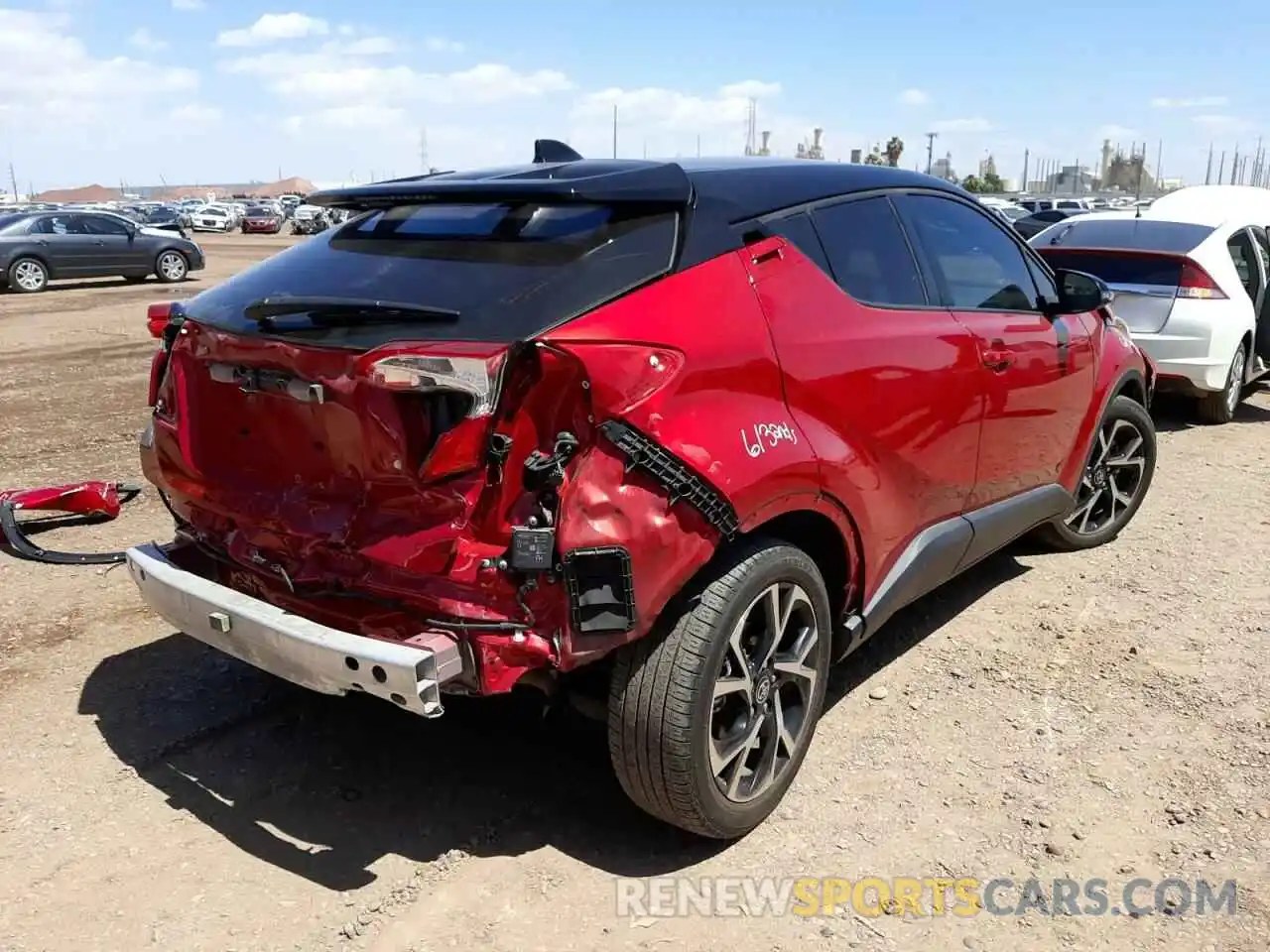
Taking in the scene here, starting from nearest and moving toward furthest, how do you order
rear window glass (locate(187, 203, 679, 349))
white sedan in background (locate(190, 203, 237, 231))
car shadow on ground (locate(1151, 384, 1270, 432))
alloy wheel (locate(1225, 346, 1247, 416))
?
rear window glass (locate(187, 203, 679, 349)), alloy wheel (locate(1225, 346, 1247, 416)), car shadow on ground (locate(1151, 384, 1270, 432)), white sedan in background (locate(190, 203, 237, 231))

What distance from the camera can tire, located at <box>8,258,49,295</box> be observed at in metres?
18.3

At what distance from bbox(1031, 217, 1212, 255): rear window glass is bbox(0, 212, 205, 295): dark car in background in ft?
56.1

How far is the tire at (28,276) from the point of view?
18281mm

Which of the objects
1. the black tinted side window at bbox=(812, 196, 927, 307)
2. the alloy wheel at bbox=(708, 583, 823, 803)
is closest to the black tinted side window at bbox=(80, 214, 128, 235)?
the black tinted side window at bbox=(812, 196, 927, 307)

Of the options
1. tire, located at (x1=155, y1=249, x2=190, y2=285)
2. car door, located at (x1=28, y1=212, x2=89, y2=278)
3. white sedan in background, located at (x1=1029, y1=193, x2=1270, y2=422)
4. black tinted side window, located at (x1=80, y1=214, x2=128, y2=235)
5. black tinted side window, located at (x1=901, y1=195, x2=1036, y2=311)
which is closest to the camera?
black tinted side window, located at (x1=901, y1=195, x2=1036, y2=311)

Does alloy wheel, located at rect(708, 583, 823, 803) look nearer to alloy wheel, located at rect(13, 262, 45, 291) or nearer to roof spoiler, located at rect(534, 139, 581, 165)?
roof spoiler, located at rect(534, 139, 581, 165)

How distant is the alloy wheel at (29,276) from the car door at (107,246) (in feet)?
2.80

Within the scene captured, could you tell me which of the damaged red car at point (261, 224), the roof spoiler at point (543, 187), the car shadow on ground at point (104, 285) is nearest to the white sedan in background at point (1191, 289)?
the roof spoiler at point (543, 187)

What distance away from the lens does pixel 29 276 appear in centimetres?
1853

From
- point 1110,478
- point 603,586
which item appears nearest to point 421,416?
point 603,586

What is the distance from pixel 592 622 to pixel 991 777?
161 cm

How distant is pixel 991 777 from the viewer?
333 centimetres

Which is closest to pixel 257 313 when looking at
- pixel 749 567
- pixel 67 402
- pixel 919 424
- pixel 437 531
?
pixel 437 531

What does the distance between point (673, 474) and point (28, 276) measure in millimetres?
19586
